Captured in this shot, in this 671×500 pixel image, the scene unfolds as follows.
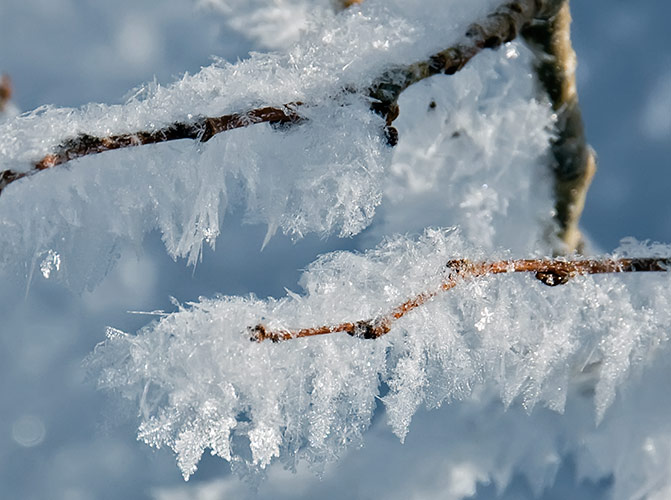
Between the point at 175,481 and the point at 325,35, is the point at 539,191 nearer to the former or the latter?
the point at 325,35

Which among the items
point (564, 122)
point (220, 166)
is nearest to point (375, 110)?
point (220, 166)

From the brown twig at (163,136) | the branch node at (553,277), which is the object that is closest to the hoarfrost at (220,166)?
the brown twig at (163,136)

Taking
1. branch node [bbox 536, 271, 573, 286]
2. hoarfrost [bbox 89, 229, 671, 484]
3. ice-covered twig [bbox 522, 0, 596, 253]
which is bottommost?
hoarfrost [bbox 89, 229, 671, 484]

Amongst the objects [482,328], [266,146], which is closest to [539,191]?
[482,328]

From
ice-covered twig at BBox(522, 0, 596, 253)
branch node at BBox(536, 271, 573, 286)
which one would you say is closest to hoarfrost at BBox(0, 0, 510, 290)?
branch node at BBox(536, 271, 573, 286)

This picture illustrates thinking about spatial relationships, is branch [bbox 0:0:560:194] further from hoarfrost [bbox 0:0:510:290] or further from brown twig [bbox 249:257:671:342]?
brown twig [bbox 249:257:671:342]
